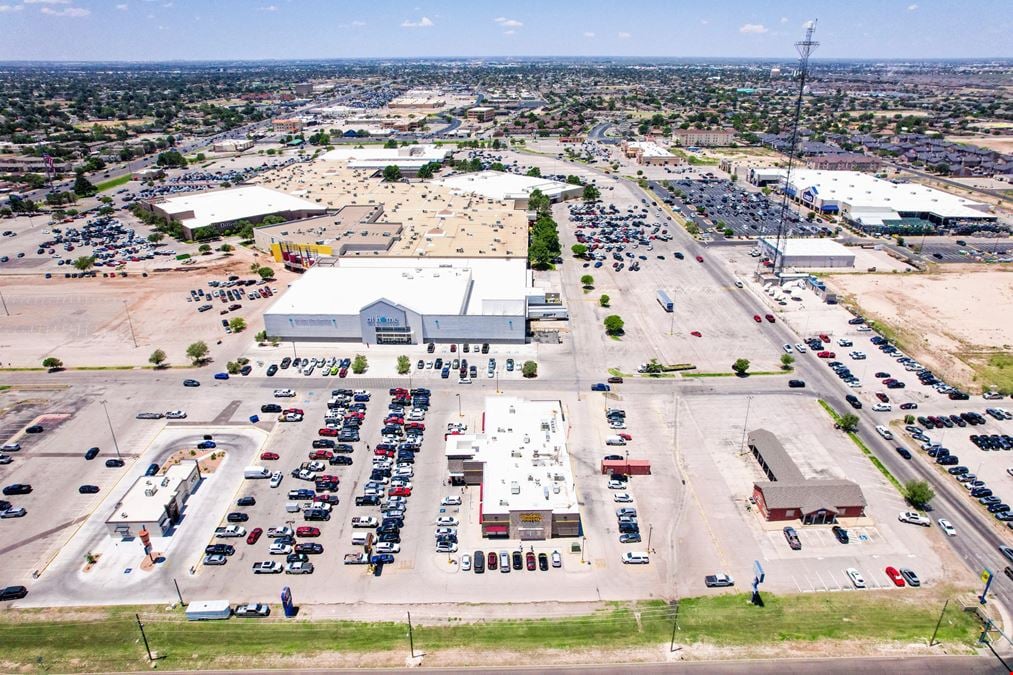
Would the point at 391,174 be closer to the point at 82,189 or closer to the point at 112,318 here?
the point at 82,189

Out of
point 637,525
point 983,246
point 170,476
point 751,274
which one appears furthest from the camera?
point 983,246

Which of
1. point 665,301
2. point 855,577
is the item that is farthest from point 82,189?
point 855,577

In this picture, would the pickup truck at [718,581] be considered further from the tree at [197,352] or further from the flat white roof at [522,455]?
the tree at [197,352]

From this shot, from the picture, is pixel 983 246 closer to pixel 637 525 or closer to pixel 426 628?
pixel 637 525

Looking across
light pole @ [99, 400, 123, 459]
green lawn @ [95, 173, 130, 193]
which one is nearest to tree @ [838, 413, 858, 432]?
light pole @ [99, 400, 123, 459]

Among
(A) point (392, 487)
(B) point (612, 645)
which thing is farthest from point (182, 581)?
(B) point (612, 645)
